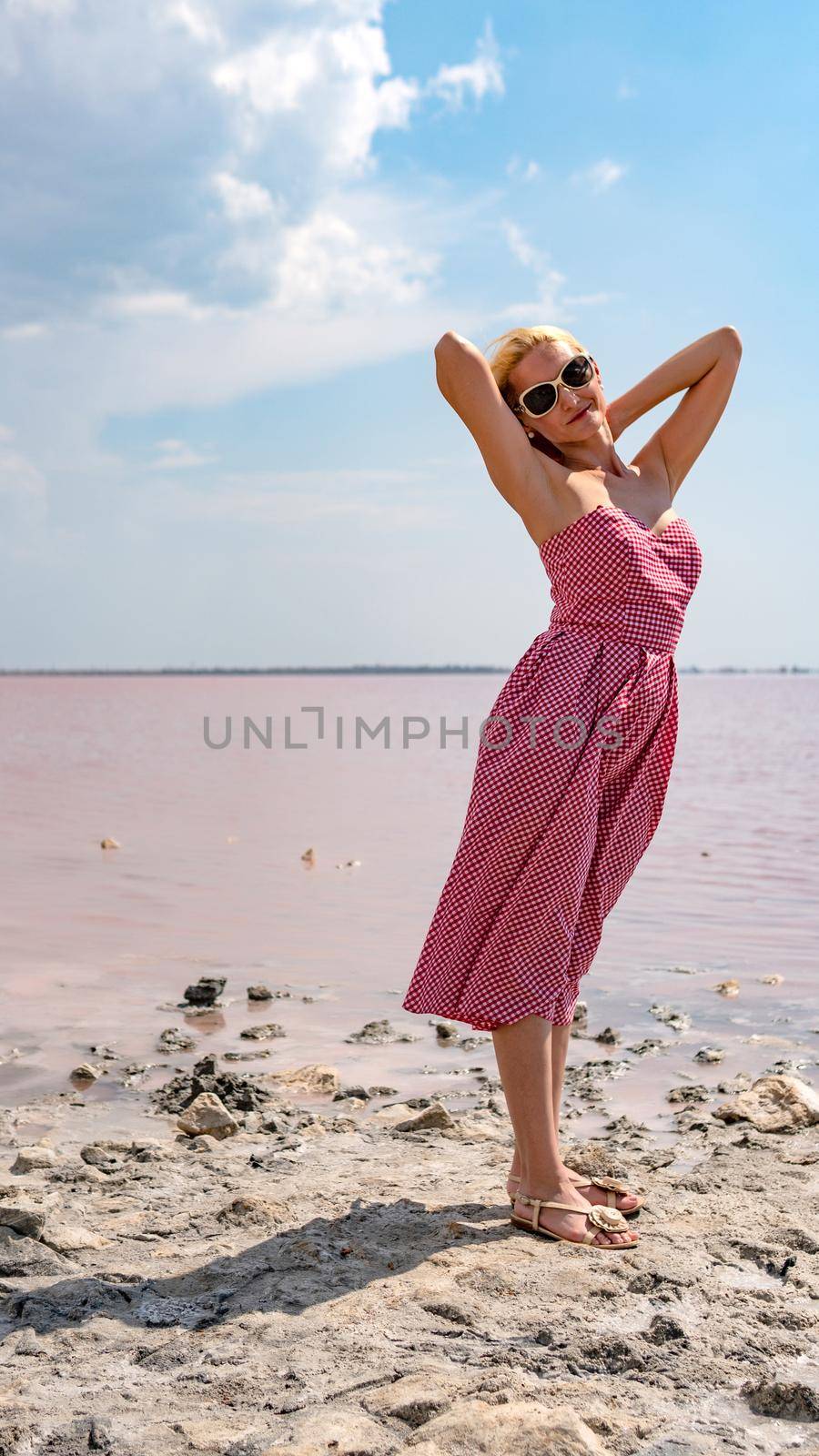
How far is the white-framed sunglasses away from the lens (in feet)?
10.2

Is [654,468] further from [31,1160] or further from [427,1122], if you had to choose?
[31,1160]

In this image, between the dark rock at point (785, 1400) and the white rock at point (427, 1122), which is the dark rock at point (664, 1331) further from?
the white rock at point (427, 1122)

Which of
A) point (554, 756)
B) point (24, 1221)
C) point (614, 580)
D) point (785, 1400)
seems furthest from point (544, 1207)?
Result: point (614, 580)

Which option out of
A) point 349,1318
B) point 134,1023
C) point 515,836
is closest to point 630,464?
point 515,836

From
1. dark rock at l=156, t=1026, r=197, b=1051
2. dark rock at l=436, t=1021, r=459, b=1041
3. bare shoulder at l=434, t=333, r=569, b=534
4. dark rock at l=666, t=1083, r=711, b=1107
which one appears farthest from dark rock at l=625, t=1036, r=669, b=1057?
bare shoulder at l=434, t=333, r=569, b=534

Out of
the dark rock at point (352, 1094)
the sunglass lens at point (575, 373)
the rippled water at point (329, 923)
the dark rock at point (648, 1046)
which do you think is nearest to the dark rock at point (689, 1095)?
the rippled water at point (329, 923)

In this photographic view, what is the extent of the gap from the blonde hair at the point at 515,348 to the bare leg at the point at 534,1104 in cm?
155

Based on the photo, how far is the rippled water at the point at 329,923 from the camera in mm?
4809

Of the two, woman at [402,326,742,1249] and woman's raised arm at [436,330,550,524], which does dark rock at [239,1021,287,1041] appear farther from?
woman's raised arm at [436,330,550,524]

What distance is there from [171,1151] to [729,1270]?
5.27 ft

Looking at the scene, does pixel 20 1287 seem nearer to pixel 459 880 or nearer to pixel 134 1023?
pixel 459 880

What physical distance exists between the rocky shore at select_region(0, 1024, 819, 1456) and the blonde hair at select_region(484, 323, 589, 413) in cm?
203

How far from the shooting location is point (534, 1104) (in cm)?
296

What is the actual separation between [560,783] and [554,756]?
0.21 feet
